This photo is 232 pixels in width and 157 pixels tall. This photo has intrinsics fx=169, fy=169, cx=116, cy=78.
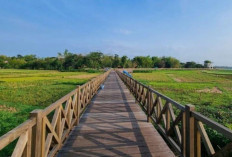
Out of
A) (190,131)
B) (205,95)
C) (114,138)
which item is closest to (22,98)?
(114,138)

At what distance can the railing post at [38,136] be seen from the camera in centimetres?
208

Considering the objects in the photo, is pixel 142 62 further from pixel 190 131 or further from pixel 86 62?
pixel 190 131

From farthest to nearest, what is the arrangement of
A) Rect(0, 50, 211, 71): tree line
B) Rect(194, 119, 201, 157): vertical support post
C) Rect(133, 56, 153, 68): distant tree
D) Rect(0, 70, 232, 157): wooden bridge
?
Rect(133, 56, 153, 68): distant tree → Rect(0, 50, 211, 71): tree line → Rect(194, 119, 201, 157): vertical support post → Rect(0, 70, 232, 157): wooden bridge

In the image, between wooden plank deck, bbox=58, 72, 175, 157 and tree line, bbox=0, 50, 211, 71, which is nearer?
wooden plank deck, bbox=58, 72, 175, 157

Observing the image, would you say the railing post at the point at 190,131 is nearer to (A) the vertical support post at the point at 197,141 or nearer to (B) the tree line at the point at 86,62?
(A) the vertical support post at the point at 197,141

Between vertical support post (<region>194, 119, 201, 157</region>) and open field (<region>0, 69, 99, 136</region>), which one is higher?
vertical support post (<region>194, 119, 201, 157</region>)

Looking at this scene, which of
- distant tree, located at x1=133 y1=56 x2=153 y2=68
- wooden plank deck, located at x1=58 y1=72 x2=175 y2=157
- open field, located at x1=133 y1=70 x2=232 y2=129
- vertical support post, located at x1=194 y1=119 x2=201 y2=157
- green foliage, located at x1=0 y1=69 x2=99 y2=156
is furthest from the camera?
distant tree, located at x1=133 y1=56 x2=153 y2=68

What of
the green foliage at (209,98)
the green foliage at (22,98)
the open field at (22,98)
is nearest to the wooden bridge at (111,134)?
the green foliage at (209,98)

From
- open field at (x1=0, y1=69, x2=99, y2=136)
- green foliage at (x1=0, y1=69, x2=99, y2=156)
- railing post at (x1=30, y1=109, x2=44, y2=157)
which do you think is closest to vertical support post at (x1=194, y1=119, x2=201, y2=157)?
railing post at (x1=30, y1=109, x2=44, y2=157)

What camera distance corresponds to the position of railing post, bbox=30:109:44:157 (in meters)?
2.08

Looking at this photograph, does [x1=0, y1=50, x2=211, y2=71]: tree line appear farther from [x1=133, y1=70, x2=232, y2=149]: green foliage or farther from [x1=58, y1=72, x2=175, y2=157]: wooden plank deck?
[x1=58, y1=72, x2=175, y2=157]: wooden plank deck

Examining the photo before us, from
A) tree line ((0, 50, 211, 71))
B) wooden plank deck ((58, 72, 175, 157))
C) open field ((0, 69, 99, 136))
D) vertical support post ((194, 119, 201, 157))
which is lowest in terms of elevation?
open field ((0, 69, 99, 136))

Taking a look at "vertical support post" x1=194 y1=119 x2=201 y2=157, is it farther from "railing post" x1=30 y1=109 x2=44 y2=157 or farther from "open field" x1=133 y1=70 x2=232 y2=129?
"open field" x1=133 y1=70 x2=232 y2=129

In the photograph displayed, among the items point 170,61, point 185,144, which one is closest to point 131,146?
point 185,144
